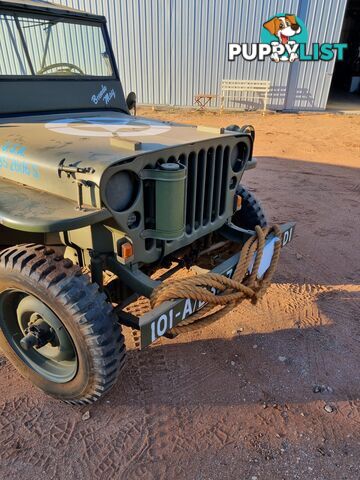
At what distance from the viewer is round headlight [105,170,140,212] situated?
6.41 feet

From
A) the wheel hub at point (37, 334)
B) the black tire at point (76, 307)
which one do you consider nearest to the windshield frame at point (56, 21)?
the black tire at point (76, 307)

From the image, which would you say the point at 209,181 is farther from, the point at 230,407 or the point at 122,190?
the point at 230,407

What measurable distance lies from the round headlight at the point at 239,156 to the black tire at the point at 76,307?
1228 millimetres

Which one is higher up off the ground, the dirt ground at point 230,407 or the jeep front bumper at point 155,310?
the jeep front bumper at point 155,310

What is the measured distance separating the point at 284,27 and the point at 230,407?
1228 cm

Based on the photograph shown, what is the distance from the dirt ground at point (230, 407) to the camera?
6.72 feet

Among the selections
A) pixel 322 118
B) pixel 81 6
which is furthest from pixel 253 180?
pixel 81 6

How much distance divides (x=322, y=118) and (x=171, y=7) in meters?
5.55

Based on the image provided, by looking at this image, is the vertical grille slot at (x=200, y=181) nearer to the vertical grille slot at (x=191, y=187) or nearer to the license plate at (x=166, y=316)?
the vertical grille slot at (x=191, y=187)

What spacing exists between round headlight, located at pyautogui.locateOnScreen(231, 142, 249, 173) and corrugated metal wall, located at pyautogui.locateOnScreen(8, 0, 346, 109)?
11.0 metres

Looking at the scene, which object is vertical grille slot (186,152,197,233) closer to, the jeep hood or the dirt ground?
the jeep hood

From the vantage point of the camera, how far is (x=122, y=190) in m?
2.02

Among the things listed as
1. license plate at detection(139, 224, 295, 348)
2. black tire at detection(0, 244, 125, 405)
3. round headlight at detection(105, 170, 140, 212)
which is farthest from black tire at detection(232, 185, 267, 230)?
black tire at detection(0, 244, 125, 405)

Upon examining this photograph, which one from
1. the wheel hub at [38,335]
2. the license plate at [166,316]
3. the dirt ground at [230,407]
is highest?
the license plate at [166,316]
